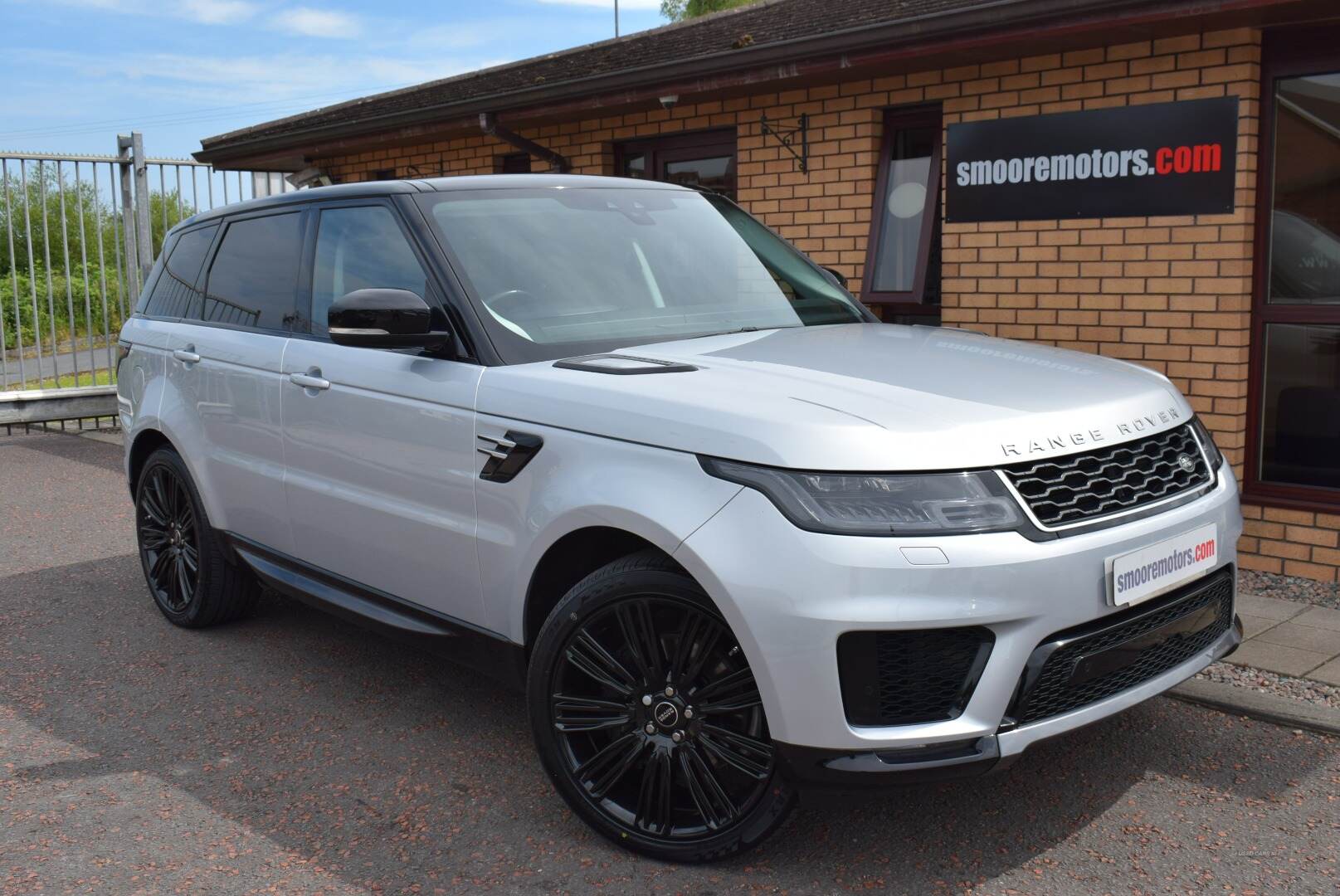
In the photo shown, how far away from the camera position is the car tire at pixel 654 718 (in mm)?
3016

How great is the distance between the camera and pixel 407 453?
12.4ft

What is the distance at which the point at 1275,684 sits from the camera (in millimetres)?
4379

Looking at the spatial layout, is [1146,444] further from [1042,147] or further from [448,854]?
[1042,147]

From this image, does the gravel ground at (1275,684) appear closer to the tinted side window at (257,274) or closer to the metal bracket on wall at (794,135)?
the tinted side window at (257,274)

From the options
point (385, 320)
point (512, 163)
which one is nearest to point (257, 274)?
point (385, 320)

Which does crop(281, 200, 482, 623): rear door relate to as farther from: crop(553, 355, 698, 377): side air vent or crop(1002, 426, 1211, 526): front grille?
crop(1002, 426, 1211, 526): front grille

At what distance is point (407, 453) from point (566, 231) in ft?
3.11

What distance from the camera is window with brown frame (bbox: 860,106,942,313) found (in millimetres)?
7242

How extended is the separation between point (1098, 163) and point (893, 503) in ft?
13.7

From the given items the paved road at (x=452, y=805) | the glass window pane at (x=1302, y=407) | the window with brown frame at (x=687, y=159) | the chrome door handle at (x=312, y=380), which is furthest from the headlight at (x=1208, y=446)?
the window with brown frame at (x=687, y=159)

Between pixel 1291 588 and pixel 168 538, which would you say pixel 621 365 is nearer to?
pixel 168 538

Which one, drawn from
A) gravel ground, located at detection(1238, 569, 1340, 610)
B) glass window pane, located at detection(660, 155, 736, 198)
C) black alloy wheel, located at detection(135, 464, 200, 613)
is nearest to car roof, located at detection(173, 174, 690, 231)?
black alloy wheel, located at detection(135, 464, 200, 613)

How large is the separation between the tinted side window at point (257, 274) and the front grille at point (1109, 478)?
2.89 metres

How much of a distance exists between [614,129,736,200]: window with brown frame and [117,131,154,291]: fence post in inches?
240
